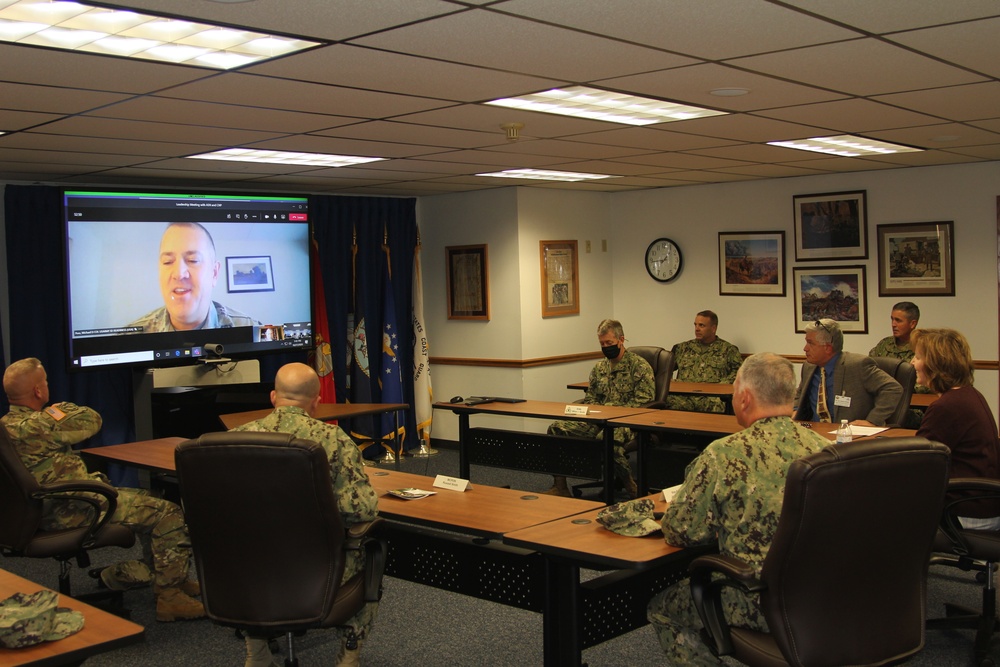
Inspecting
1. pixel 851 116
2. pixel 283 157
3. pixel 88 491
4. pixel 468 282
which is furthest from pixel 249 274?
pixel 851 116

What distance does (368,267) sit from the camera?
8.46 m

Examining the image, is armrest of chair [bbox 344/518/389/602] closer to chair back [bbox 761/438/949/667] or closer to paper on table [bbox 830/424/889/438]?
chair back [bbox 761/438/949/667]

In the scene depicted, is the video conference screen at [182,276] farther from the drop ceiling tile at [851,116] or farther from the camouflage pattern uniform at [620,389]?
the drop ceiling tile at [851,116]

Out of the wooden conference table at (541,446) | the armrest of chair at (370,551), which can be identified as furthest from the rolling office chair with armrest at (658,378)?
the armrest of chair at (370,551)

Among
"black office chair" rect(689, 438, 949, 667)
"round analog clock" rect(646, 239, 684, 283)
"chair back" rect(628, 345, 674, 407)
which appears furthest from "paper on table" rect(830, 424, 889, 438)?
"round analog clock" rect(646, 239, 684, 283)

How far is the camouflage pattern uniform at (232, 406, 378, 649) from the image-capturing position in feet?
10.3

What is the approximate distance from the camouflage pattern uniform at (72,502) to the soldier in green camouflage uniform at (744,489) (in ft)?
8.43

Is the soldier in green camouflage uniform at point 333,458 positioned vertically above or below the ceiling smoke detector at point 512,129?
below

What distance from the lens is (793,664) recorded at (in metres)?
2.57

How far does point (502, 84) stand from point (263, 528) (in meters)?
1.99

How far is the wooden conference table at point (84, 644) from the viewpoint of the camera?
2.01m

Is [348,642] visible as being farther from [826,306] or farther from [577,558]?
[826,306]

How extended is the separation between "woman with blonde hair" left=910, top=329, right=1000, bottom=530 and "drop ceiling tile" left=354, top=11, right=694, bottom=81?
1655 mm

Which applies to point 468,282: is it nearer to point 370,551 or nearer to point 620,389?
point 620,389
